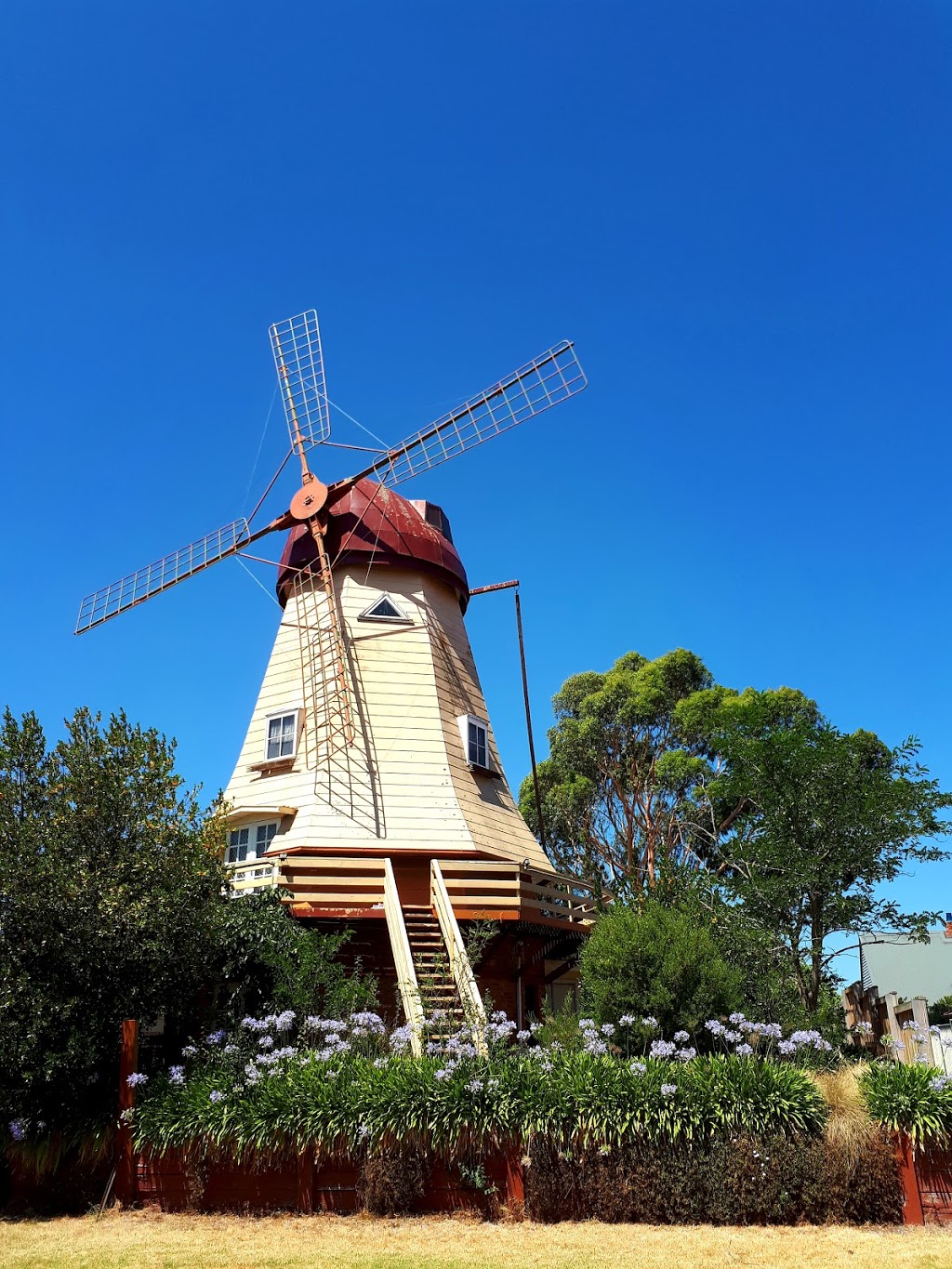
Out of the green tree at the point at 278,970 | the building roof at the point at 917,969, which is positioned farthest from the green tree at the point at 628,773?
the green tree at the point at 278,970

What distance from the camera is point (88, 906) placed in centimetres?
1012

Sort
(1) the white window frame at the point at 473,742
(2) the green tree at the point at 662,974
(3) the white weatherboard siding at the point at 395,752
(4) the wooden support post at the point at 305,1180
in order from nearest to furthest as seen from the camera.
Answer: (4) the wooden support post at the point at 305,1180 → (2) the green tree at the point at 662,974 → (3) the white weatherboard siding at the point at 395,752 → (1) the white window frame at the point at 473,742

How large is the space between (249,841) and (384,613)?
16.8 ft

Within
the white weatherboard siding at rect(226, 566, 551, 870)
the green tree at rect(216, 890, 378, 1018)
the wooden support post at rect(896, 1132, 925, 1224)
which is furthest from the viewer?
the white weatherboard siding at rect(226, 566, 551, 870)

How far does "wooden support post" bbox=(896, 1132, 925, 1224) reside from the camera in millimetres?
8000

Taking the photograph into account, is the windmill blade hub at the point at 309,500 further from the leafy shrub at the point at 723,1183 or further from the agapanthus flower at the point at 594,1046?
the leafy shrub at the point at 723,1183

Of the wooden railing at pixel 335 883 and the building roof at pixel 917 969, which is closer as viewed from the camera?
the wooden railing at pixel 335 883

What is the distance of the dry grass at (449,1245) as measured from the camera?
7.14 metres

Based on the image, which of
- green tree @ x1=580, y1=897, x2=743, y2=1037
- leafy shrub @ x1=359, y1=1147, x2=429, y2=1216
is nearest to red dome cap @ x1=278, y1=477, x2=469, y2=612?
green tree @ x1=580, y1=897, x2=743, y2=1037

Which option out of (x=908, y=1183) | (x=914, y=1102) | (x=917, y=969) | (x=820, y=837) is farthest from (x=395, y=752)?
(x=917, y=969)

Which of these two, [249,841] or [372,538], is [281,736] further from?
[372,538]

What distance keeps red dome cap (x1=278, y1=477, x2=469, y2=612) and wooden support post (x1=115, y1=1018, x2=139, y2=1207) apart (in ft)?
36.0

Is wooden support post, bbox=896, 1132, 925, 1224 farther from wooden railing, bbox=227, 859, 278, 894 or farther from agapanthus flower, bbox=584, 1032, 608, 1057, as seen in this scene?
wooden railing, bbox=227, 859, 278, 894

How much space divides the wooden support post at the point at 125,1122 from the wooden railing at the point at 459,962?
3.48m
